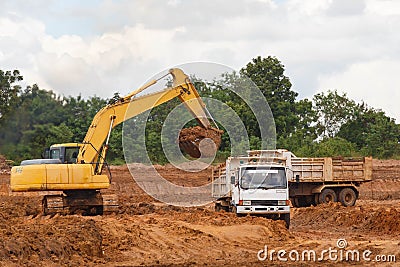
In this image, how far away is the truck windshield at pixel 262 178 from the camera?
24.3 metres

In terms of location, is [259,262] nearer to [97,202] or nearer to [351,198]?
[97,202]

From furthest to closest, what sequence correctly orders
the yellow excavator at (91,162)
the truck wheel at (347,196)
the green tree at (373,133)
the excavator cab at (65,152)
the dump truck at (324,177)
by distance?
the green tree at (373,133) → the truck wheel at (347,196) → the dump truck at (324,177) → the excavator cab at (65,152) → the yellow excavator at (91,162)

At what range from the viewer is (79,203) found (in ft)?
90.9

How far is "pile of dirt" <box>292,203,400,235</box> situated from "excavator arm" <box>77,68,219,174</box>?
6.07 m

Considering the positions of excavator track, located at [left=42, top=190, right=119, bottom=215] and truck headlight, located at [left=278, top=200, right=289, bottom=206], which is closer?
truck headlight, located at [left=278, top=200, right=289, bottom=206]

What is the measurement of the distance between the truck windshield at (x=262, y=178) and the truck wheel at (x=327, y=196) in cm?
1031

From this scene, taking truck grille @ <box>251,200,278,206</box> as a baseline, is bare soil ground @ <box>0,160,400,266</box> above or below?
below

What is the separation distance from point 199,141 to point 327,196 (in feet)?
Result: 31.1

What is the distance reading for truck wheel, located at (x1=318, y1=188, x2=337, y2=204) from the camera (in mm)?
34562

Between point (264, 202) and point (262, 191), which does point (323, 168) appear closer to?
point (264, 202)

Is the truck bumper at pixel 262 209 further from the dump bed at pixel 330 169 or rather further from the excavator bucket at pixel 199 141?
the dump bed at pixel 330 169

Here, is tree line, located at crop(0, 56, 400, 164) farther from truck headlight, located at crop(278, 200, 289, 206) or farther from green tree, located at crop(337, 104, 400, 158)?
truck headlight, located at crop(278, 200, 289, 206)

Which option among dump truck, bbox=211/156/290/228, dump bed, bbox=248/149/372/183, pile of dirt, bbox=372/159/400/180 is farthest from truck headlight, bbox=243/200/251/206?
pile of dirt, bbox=372/159/400/180

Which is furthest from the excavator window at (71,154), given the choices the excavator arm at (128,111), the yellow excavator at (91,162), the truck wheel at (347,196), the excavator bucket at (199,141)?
the truck wheel at (347,196)
